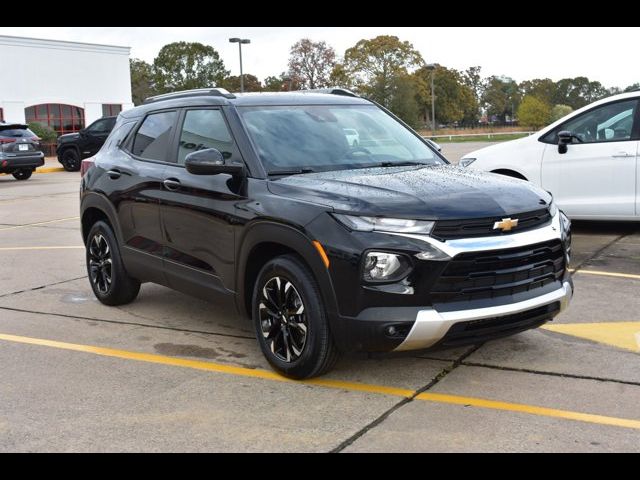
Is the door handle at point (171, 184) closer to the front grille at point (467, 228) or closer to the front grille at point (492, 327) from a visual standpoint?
the front grille at point (467, 228)

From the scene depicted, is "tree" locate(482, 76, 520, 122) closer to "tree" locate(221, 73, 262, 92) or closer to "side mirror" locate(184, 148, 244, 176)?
"tree" locate(221, 73, 262, 92)

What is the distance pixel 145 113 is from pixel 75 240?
15.9ft

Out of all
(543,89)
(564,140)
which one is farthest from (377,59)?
(564,140)

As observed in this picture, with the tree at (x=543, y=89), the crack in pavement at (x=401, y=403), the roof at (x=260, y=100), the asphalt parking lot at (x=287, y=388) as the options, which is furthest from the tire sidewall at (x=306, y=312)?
the tree at (x=543, y=89)

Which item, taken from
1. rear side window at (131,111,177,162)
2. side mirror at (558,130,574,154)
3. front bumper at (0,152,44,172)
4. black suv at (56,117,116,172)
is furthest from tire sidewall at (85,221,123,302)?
black suv at (56,117,116,172)

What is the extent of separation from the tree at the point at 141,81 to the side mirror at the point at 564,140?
266ft

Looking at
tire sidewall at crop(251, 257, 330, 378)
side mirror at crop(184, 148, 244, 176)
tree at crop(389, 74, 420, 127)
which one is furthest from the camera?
tree at crop(389, 74, 420, 127)

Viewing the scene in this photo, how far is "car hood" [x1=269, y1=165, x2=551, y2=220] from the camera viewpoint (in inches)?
165

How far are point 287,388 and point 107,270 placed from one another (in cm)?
278

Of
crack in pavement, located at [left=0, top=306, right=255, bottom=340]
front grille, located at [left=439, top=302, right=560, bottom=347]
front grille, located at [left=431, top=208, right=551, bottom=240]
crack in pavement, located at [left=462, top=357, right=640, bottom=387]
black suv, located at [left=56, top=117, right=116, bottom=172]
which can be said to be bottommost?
crack in pavement, located at [left=462, top=357, right=640, bottom=387]

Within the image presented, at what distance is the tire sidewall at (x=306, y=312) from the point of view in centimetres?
434

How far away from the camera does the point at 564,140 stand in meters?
8.99

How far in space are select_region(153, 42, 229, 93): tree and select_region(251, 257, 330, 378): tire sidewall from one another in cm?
Answer: 9009
